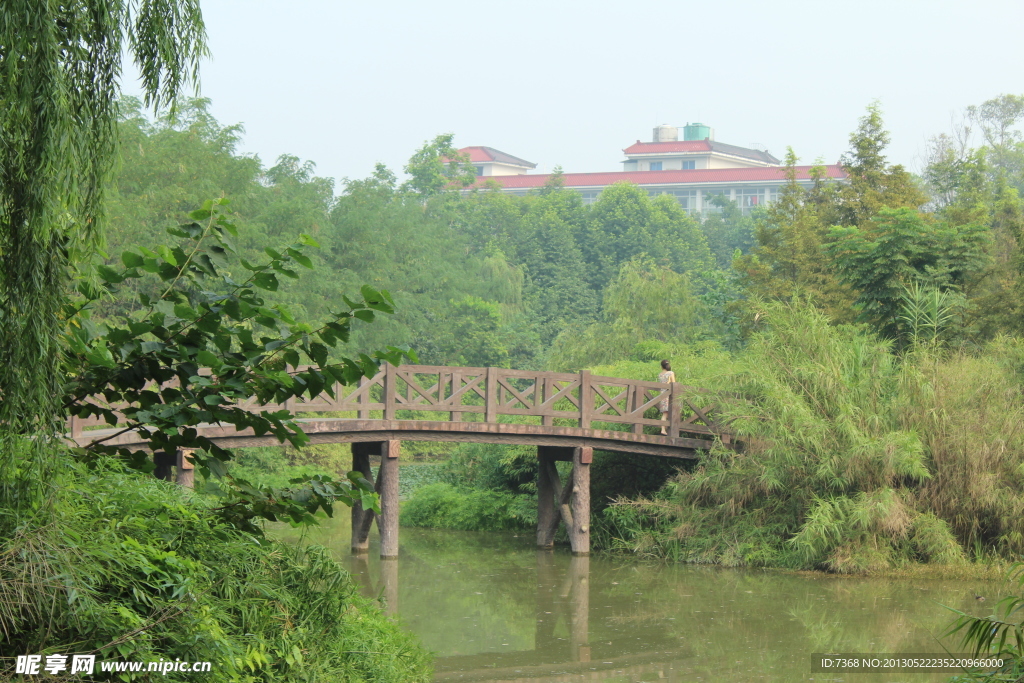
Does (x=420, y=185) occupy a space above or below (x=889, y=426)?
above

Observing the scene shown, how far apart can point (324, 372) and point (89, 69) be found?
132 centimetres

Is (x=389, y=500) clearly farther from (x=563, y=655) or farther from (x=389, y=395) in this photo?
(x=563, y=655)

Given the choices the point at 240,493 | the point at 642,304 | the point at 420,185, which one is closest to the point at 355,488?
the point at 240,493

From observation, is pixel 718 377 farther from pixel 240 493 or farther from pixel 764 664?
pixel 240 493

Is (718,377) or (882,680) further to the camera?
(718,377)

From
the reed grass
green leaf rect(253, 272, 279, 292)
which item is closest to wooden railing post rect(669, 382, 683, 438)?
the reed grass

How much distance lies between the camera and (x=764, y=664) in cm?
966

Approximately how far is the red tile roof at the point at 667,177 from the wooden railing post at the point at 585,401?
5684cm

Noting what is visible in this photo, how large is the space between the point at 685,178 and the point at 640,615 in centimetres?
6927

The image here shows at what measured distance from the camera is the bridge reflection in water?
942cm

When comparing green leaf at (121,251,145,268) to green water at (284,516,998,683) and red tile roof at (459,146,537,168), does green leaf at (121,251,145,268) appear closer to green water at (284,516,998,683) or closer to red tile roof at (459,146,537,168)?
green water at (284,516,998,683)

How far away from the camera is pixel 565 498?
644 inches

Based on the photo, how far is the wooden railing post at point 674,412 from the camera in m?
16.2

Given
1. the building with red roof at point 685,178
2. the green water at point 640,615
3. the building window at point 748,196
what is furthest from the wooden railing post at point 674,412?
the building window at point 748,196
